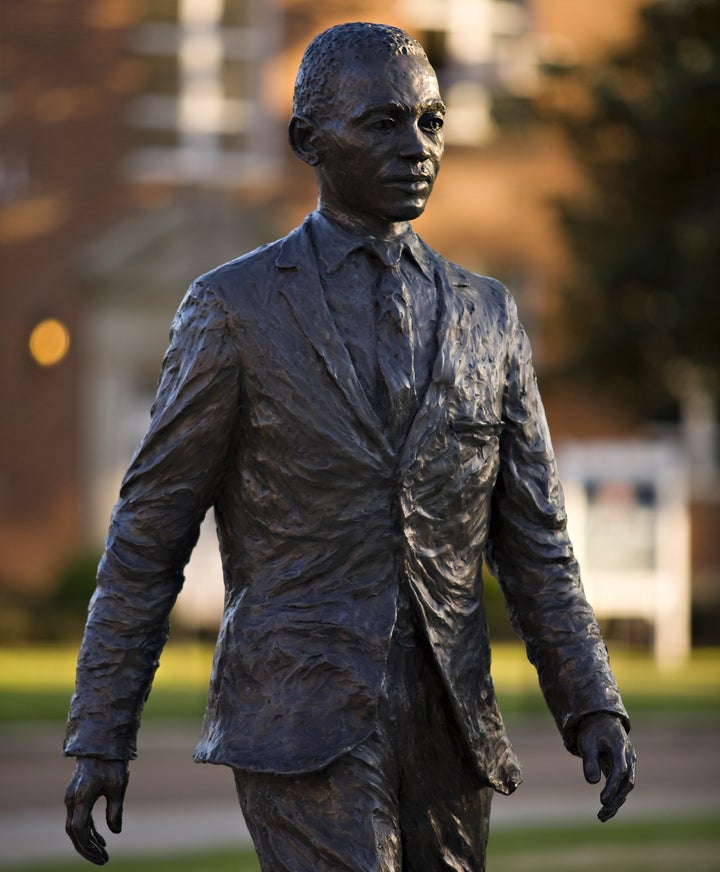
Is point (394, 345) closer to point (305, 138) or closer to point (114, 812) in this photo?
point (305, 138)

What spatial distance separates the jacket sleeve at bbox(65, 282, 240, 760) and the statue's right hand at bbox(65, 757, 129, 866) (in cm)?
6

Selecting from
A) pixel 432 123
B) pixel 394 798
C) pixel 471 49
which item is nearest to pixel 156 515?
pixel 394 798

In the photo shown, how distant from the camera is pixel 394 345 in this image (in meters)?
4.21

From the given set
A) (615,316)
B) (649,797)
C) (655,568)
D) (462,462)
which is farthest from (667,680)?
(462,462)

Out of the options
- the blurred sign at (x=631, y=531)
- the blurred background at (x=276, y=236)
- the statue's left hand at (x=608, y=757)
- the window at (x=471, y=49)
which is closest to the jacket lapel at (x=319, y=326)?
the statue's left hand at (x=608, y=757)

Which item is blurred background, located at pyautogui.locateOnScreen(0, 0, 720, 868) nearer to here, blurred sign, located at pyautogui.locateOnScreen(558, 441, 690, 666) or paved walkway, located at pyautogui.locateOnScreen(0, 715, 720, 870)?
blurred sign, located at pyautogui.locateOnScreen(558, 441, 690, 666)

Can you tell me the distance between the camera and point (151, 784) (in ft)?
42.8

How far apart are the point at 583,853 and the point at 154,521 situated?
674cm

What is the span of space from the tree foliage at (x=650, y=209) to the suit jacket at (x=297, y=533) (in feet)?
41.9

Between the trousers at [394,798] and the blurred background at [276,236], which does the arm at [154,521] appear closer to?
the trousers at [394,798]

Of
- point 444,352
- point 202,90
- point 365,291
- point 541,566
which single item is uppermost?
point 202,90

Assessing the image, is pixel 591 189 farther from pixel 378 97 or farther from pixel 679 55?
pixel 378 97

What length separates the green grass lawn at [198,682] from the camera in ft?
54.1

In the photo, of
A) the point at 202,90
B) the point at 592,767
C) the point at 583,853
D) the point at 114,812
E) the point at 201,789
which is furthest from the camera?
the point at 202,90
